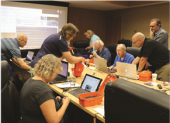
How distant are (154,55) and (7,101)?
2402mm

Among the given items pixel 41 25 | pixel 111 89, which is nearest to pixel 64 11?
pixel 41 25

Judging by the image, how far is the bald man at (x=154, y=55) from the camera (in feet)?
8.69

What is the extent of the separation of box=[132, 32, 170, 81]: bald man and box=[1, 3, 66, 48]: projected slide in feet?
13.5

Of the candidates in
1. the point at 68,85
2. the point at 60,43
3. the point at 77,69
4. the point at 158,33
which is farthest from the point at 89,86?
the point at 158,33

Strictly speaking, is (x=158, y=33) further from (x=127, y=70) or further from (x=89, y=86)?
(x=89, y=86)

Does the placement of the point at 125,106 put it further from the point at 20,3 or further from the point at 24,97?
the point at 20,3

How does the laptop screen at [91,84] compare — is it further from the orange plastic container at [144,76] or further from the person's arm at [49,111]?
the orange plastic container at [144,76]

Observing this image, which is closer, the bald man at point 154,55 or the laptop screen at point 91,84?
the laptop screen at point 91,84

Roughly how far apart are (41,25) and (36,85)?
16.2ft

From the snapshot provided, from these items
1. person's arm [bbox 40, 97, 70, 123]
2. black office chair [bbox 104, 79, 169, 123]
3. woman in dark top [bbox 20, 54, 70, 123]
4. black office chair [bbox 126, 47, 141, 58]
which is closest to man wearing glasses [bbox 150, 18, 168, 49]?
black office chair [bbox 126, 47, 141, 58]

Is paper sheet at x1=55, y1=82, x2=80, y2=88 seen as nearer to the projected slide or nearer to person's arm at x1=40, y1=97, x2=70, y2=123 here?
person's arm at x1=40, y1=97, x2=70, y2=123

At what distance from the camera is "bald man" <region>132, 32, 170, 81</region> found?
2648mm

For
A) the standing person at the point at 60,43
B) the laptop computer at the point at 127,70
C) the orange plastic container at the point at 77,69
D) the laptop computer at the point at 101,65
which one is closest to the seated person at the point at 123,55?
the laptop computer at the point at 101,65

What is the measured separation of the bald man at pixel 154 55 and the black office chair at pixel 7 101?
203cm
